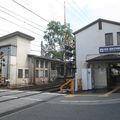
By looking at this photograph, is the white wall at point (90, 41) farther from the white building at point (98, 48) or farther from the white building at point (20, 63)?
the white building at point (20, 63)

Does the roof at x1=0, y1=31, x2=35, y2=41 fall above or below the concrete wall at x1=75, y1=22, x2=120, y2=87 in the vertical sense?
above

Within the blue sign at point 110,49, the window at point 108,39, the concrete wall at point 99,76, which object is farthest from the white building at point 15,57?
the window at point 108,39

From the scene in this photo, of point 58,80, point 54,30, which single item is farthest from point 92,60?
point 54,30

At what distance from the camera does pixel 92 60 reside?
26391 mm

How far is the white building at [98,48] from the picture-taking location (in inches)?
1079

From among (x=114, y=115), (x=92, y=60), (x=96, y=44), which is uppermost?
(x=96, y=44)

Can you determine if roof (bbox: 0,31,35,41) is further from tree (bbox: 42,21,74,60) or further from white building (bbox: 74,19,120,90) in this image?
tree (bbox: 42,21,74,60)

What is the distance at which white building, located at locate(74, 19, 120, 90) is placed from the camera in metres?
27.4

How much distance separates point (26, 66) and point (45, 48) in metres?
27.7

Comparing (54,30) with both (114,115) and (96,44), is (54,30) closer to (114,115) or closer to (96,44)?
(96,44)

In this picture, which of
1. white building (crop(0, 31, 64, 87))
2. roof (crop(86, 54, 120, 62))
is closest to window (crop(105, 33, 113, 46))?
roof (crop(86, 54, 120, 62))

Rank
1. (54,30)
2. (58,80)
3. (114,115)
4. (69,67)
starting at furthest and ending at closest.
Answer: (54,30), (69,67), (58,80), (114,115)

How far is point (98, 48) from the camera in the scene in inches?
1107

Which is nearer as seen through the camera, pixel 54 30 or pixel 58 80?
pixel 58 80
